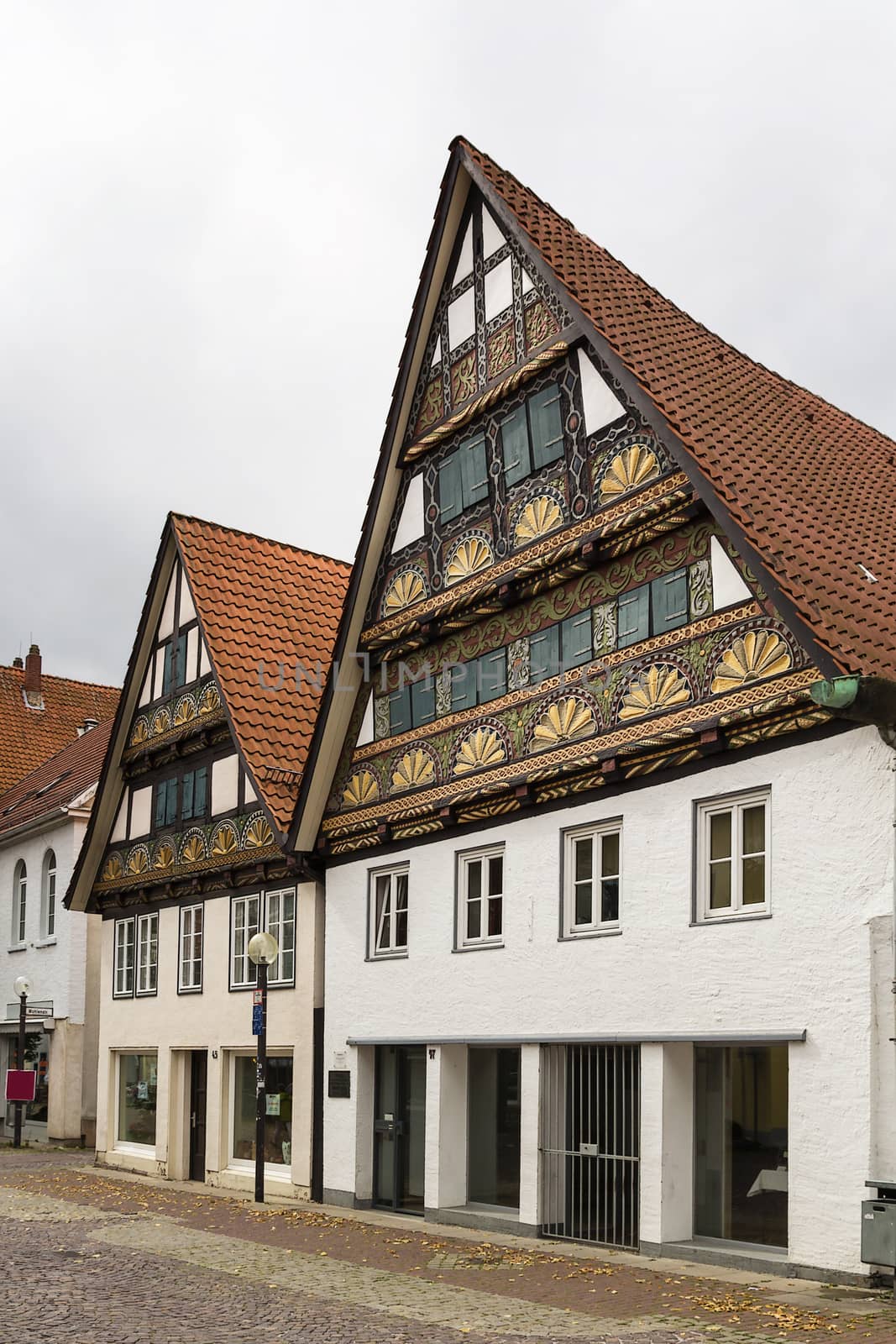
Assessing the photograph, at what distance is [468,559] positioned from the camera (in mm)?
19125

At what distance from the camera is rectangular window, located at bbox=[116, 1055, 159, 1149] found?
26641 mm

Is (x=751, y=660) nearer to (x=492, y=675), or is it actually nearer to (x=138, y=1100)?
(x=492, y=675)

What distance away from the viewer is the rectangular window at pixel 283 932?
73.8 ft

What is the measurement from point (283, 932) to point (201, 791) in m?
3.77

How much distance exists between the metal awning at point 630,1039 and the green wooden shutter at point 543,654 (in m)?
3.82

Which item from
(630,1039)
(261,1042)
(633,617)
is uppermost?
(633,617)

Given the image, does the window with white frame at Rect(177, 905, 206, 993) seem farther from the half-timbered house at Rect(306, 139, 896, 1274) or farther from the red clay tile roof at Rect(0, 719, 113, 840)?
the red clay tile roof at Rect(0, 719, 113, 840)

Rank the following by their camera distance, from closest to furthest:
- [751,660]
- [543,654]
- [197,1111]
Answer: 1. [751,660]
2. [543,654]
3. [197,1111]

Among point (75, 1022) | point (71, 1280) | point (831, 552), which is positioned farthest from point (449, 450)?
point (75, 1022)

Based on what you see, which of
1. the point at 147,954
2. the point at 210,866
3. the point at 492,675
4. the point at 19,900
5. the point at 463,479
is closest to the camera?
the point at 492,675

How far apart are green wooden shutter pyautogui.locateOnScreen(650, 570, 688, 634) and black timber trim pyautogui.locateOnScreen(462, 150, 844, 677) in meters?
0.92

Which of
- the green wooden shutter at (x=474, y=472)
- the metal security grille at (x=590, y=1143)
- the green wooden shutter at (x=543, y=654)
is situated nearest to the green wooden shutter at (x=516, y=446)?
the green wooden shutter at (x=474, y=472)

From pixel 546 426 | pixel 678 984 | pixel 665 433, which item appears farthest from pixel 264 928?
pixel 665 433

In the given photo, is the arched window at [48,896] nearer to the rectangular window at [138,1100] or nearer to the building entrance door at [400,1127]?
the rectangular window at [138,1100]
